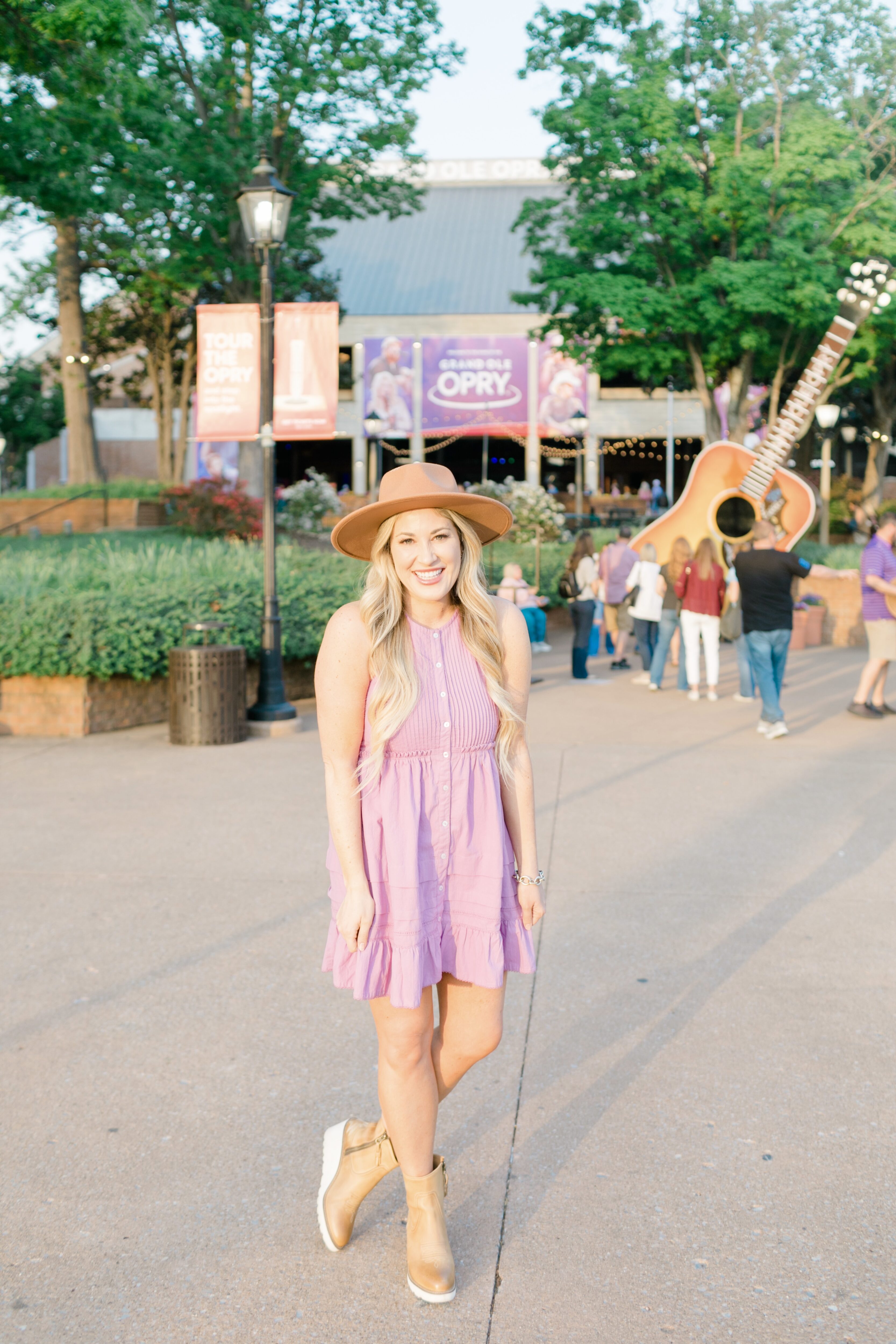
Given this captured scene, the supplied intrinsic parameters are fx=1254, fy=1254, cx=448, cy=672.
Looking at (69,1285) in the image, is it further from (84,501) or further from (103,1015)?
(84,501)

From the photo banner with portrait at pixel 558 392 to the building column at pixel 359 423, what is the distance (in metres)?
6.00

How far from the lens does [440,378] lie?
135ft

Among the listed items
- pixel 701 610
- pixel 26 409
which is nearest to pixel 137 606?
pixel 701 610

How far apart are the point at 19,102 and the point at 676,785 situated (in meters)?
14.5

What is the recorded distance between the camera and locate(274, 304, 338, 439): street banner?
1153cm

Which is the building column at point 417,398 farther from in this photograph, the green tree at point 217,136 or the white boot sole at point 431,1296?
the white boot sole at point 431,1296

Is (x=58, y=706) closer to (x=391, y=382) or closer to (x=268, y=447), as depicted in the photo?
(x=268, y=447)

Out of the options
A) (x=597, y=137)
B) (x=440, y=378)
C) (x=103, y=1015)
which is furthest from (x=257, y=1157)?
(x=440, y=378)

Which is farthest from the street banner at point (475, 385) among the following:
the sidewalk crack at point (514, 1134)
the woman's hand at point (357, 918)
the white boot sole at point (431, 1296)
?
the white boot sole at point (431, 1296)

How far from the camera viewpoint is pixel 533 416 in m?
41.7

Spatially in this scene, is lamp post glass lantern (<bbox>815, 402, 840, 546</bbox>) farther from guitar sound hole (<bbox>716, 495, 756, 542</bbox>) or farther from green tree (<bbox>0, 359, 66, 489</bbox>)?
green tree (<bbox>0, 359, 66, 489</bbox>)

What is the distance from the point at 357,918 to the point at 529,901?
429 mm

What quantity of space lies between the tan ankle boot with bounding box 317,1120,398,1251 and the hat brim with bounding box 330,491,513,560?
1.43m

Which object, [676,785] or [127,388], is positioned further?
[127,388]
